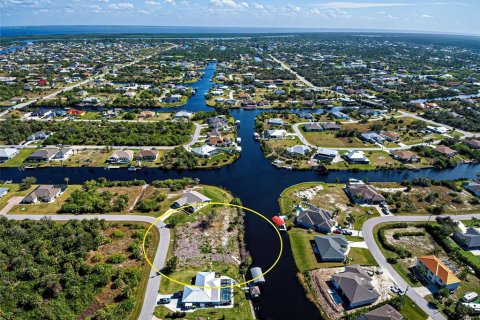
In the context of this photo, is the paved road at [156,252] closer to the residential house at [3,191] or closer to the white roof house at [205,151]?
the residential house at [3,191]

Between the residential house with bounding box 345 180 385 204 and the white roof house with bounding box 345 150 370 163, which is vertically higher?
the white roof house with bounding box 345 150 370 163

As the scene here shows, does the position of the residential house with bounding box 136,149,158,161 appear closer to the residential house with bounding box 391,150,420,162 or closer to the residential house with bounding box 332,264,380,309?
the residential house with bounding box 332,264,380,309

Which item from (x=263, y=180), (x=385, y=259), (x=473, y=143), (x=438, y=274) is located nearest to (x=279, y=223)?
(x=263, y=180)

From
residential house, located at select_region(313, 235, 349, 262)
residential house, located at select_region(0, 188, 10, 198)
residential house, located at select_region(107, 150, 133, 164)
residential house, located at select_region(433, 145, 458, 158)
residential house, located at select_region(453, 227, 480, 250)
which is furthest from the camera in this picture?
residential house, located at select_region(433, 145, 458, 158)

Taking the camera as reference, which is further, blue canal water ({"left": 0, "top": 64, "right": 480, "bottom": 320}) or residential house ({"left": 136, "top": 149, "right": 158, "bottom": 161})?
residential house ({"left": 136, "top": 149, "right": 158, "bottom": 161})

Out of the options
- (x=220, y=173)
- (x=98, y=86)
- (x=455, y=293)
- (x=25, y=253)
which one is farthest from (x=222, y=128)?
(x=98, y=86)

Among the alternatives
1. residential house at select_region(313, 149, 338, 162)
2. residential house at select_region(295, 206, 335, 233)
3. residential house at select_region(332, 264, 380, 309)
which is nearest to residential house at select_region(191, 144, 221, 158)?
residential house at select_region(313, 149, 338, 162)
